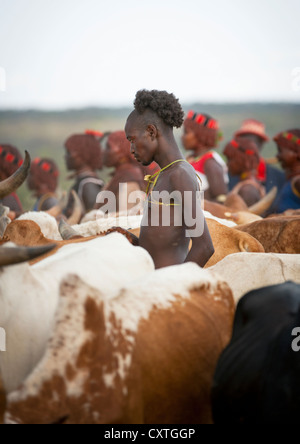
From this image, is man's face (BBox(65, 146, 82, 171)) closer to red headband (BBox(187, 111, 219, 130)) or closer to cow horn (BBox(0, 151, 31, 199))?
red headband (BBox(187, 111, 219, 130))

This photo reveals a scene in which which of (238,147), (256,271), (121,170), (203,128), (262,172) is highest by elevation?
(203,128)

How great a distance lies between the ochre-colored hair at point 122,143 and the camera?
23.0 ft

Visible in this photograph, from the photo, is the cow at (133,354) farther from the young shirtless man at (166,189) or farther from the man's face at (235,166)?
the man's face at (235,166)

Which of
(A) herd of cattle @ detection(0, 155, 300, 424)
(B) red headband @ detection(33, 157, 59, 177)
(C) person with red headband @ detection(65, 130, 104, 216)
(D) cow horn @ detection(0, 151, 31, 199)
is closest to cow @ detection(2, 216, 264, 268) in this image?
(D) cow horn @ detection(0, 151, 31, 199)

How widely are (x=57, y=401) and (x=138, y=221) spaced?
2.45 metres

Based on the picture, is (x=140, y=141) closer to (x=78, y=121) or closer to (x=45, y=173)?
(x=45, y=173)

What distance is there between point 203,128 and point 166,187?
15.7 feet

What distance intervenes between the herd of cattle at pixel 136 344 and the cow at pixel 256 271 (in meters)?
0.48

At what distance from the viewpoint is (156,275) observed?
2158 millimetres

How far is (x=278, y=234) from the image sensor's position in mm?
3842

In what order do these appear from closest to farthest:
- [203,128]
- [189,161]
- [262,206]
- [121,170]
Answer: [262,206] → [121,170] → [189,161] → [203,128]

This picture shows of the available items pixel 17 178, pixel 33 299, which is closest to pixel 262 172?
pixel 17 178

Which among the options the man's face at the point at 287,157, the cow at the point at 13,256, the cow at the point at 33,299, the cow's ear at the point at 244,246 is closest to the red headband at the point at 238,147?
the man's face at the point at 287,157

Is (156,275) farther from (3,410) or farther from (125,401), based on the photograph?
(3,410)
